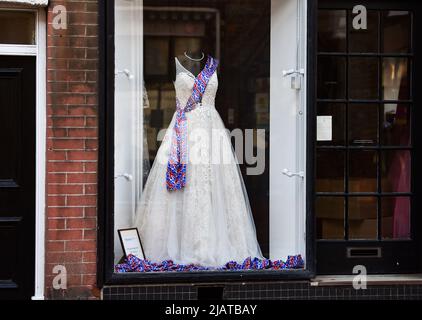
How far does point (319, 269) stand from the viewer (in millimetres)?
6387

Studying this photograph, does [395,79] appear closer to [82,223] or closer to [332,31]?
[332,31]

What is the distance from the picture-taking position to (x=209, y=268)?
20.2 ft

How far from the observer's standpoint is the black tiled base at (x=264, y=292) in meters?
5.95

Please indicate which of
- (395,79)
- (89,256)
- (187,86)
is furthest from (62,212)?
(395,79)

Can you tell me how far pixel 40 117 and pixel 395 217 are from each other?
3436 millimetres

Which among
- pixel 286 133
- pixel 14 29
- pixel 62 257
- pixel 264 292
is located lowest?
pixel 264 292

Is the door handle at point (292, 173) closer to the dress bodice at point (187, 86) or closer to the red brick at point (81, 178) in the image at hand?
the dress bodice at point (187, 86)

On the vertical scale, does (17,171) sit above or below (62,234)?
above

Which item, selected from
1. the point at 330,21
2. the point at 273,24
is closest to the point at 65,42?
the point at 273,24

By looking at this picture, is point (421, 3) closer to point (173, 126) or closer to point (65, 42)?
point (173, 126)

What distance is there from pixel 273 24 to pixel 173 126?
136 cm

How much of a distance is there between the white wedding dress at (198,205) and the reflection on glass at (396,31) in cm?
170

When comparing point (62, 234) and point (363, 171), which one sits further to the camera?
point (363, 171)

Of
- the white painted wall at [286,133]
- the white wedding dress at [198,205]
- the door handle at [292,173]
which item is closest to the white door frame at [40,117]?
the white wedding dress at [198,205]
